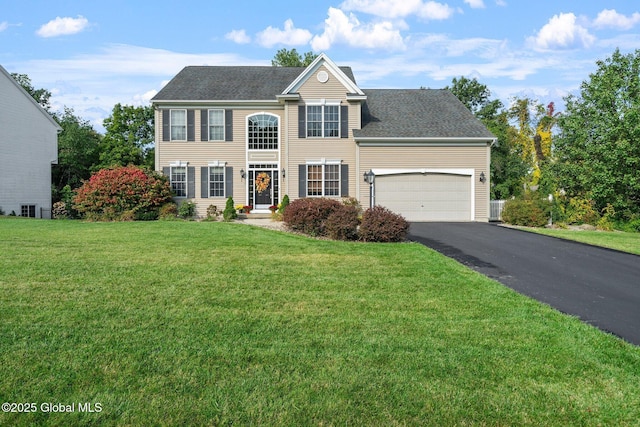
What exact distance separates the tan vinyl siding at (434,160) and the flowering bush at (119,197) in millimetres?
9216

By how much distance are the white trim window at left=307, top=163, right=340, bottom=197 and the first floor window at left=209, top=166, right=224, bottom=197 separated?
4.21m

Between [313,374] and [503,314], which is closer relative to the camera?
[313,374]

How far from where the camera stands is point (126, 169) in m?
21.7

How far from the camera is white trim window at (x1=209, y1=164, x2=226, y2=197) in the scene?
2434 centimetres

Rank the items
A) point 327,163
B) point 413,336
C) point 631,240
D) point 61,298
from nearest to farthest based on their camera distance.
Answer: point 413,336 < point 61,298 < point 631,240 < point 327,163

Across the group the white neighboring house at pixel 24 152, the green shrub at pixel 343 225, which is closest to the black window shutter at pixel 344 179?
the green shrub at pixel 343 225

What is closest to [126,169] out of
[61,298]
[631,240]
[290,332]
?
[61,298]

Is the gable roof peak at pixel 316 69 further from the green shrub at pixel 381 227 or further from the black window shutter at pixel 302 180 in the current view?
the green shrub at pixel 381 227

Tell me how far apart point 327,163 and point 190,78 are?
848 centimetres

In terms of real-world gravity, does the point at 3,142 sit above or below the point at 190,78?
below

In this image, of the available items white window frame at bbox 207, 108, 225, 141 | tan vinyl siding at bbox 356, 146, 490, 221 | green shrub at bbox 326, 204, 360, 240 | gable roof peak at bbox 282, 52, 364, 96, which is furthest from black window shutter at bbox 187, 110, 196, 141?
green shrub at bbox 326, 204, 360, 240

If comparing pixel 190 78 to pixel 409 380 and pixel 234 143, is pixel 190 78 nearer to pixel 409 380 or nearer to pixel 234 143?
pixel 234 143

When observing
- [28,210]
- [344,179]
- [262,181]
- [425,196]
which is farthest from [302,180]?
[28,210]

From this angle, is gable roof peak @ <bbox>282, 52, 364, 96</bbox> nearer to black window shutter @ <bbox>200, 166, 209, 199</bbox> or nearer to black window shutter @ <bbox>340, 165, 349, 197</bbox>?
black window shutter @ <bbox>340, 165, 349, 197</bbox>
